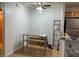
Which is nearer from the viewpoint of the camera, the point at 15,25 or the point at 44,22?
the point at 44,22

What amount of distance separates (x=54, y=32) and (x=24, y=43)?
0.64 metres

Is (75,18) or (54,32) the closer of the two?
(54,32)

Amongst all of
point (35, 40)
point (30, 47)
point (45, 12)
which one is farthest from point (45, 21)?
point (30, 47)

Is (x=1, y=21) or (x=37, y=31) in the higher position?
(x=1, y=21)

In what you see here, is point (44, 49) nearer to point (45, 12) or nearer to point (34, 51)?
point (34, 51)

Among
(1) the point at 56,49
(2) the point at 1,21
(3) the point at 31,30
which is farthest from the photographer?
(2) the point at 1,21

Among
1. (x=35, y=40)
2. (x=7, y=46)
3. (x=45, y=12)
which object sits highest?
(x=45, y=12)

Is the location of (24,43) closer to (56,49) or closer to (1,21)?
(56,49)

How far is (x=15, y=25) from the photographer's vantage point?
3215mm

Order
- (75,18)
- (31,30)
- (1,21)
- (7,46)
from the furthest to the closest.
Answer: (75,18)
(1,21)
(7,46)
(31,30)

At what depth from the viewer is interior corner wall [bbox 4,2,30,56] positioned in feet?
8.90

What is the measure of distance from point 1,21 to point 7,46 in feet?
2.82

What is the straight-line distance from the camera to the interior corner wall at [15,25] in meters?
2.71

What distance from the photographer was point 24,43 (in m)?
2.70
